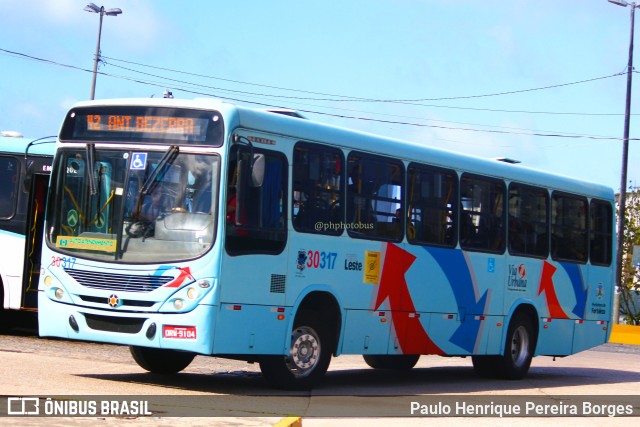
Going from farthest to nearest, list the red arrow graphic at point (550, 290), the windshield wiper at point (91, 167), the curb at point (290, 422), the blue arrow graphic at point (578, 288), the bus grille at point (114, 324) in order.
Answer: the blue arrow graphic at point (578, 288) < the red arrow graphic at point (550, 290) < the windshield wiper at point (91, 167) < the bus grille at point (114, 324) < the curb at point (290, 422)

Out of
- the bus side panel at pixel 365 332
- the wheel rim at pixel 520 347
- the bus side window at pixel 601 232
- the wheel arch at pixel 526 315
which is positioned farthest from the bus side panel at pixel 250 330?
the bus side window at pixel 601 232

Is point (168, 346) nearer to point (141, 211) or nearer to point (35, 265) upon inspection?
point (141, 211)

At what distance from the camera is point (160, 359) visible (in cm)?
1464

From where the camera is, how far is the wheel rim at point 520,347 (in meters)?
18.1

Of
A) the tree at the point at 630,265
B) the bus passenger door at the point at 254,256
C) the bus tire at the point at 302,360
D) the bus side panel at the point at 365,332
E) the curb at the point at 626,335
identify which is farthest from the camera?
the tree at the point at 630,265

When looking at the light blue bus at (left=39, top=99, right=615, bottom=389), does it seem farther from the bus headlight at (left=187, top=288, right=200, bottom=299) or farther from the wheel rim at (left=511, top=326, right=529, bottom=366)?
the wheel rim at (left=511, top=326, right=529, bottom=366)

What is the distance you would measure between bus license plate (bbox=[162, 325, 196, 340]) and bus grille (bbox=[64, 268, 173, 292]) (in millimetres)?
480

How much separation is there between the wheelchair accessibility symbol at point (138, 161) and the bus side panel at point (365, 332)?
130 inches

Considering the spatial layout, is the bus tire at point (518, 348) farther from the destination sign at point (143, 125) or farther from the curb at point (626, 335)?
the curb at point (626, 335)

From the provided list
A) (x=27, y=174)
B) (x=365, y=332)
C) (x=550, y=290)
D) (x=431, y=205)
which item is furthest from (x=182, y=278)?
(x=550, y=290)

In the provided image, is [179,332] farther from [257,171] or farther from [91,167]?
[91,167]

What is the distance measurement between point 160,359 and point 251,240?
2.81m

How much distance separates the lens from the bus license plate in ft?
40.0

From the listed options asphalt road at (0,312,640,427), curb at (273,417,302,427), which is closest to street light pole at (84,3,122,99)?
asphalt road at (0,312,640,427)
